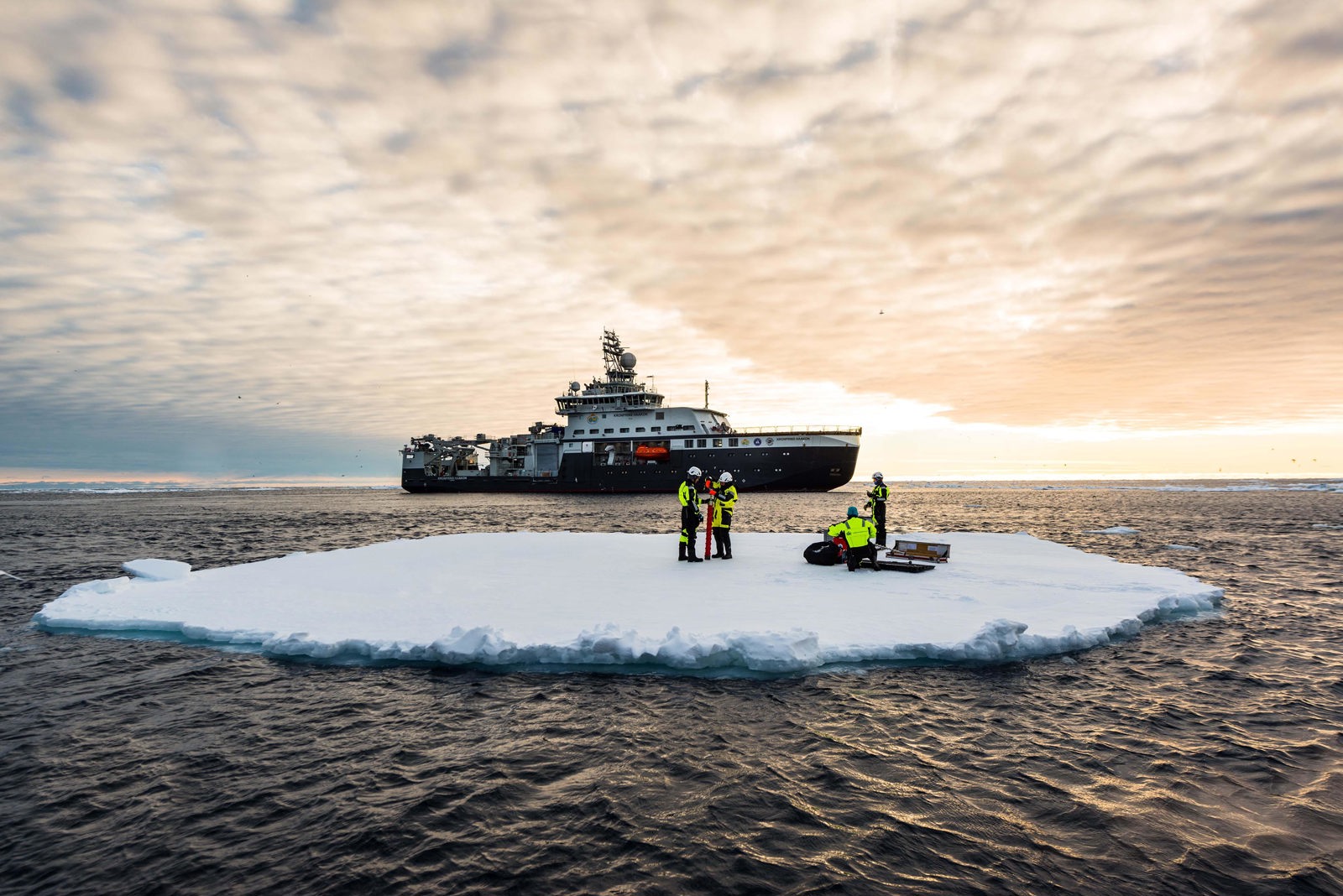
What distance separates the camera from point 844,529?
45.2 feet

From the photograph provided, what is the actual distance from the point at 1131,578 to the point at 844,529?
6.18m

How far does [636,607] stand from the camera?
10.3 meters

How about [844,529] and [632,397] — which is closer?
[844,529]

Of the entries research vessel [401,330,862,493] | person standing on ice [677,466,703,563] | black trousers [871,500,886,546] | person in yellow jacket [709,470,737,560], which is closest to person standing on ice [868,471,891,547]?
black trousers [871,500,886,546]

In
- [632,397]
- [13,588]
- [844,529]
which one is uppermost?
[632,397]

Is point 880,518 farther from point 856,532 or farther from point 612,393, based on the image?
point 612,393

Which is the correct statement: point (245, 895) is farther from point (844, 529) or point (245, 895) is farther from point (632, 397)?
point (632, 397)

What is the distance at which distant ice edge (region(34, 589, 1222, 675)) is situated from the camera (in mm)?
8367

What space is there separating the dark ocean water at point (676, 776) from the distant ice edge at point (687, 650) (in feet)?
0.80

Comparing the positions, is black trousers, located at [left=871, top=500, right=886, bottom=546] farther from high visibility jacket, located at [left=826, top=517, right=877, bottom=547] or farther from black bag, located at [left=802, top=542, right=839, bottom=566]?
black bag, located at [left=802, top=542, right=839, bottom=566]

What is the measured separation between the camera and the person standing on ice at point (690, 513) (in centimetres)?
1409

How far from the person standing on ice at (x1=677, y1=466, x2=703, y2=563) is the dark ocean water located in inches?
244

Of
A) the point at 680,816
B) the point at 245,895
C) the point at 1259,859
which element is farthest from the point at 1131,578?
the point at 245,895

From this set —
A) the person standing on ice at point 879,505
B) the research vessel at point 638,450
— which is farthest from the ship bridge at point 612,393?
the person standing on ice at point 879,505
